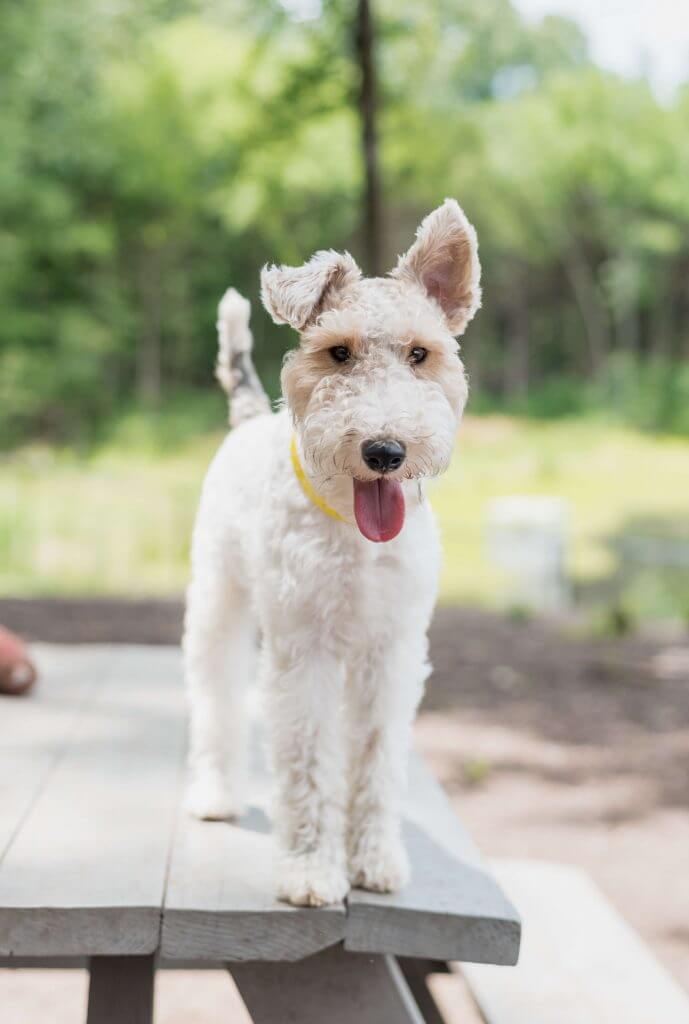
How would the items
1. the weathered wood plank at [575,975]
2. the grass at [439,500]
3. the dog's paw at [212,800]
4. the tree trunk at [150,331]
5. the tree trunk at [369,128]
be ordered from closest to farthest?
the weathered wood plank at [575,975]
the dog's paw at [212,800]
the tree trunk at [369,128]
the grass at [439,500]
the tree trunk at [150,331]

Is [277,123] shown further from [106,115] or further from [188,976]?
[106,115]

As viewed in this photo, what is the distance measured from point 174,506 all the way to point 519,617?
602 centimetres

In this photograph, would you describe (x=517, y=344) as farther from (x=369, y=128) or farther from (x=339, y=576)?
(x=339, y=576)

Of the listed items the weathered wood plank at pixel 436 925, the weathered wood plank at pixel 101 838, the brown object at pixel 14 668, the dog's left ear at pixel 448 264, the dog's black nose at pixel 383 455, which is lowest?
the weathered wood plank at pixel 436 925

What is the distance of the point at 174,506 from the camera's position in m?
12.6

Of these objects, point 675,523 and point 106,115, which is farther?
point 106,115

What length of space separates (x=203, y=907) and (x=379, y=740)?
0.49 meters

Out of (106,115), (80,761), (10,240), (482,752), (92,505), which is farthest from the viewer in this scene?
(106,115)

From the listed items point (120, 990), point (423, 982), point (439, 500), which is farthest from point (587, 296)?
point (120, 990)

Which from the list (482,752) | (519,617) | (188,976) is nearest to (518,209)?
(519,617)

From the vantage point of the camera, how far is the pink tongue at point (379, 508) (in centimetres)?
183

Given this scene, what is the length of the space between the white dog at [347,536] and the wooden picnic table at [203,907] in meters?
0.08

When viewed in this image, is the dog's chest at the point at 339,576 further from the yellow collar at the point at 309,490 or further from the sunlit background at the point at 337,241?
the sunlit background at the point at 337,241

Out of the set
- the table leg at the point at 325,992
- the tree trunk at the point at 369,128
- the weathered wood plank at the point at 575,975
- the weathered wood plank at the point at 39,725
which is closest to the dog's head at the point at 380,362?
the table leg at the point at 325,992
